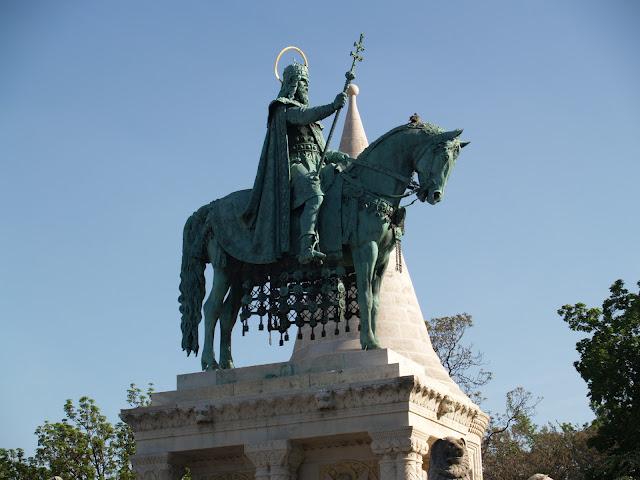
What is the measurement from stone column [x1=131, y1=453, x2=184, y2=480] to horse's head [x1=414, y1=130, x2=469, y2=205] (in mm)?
5900

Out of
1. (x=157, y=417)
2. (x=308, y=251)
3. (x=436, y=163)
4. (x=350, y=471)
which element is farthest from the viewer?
(x=157, y=417)

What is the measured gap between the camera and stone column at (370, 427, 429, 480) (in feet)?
66.1

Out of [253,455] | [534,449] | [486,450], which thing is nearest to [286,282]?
[253,455]

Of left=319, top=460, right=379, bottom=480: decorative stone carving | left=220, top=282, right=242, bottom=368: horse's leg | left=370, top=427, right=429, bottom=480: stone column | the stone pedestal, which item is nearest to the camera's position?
left=370, top=427, right=429, bottom=480: stone column

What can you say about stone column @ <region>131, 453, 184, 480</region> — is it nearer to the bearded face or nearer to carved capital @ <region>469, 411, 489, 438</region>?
carved capital @ <region>469, 411, 489, 438</region>

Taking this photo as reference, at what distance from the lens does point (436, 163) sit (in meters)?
21.0

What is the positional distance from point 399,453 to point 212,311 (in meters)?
4.32

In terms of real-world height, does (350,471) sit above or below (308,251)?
below

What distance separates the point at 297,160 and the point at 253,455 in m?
4.90

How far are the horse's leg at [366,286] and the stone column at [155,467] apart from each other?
12.2 feet

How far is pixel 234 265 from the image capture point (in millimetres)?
22859

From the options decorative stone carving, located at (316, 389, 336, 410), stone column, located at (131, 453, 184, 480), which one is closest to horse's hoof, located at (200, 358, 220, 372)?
stone column, located at (131, 453, 184, 480)

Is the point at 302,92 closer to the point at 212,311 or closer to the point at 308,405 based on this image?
the point at 212,311

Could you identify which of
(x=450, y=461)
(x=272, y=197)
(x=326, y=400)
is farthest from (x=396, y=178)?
(x=450, y=461)
